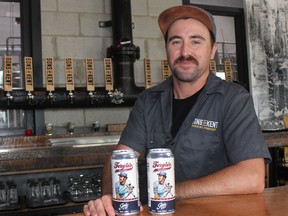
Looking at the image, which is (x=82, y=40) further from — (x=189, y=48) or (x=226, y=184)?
(x=226, y=184)

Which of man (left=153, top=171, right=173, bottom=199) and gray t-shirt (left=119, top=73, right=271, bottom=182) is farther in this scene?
gray t-shirt (left=119, top=73, right=271, bottom=182)

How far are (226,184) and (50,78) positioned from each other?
2.24 m

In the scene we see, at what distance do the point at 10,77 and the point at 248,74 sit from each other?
99.4 inches

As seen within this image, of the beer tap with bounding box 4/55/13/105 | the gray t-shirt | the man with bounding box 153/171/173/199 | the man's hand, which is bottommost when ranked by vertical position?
the man's hand

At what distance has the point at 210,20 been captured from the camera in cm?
150

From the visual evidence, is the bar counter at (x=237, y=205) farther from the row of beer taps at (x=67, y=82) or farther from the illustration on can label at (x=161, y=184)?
the row of beer taps at (x=67, y=82)

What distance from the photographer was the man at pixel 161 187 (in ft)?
3.01

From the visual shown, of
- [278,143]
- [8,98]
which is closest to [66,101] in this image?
[8,98]

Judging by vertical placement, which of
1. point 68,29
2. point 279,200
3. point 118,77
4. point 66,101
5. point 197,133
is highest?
point 68,29

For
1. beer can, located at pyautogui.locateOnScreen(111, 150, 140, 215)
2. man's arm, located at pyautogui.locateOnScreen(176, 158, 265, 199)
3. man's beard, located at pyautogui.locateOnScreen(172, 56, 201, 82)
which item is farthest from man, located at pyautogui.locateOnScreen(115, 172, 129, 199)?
man's beard, located at pyautogui.locateOnScreen(172, 56, 201, 82)

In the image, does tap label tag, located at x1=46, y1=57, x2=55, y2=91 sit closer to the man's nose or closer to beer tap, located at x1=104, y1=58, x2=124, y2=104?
beer tap, located at x1=104, y1=58, x2=124, y2=104

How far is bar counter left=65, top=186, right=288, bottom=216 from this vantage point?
952 millimetres

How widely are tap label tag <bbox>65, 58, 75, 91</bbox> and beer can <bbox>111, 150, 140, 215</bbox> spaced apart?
7.53 feet

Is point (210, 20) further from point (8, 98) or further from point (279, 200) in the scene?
point (8, 98)
